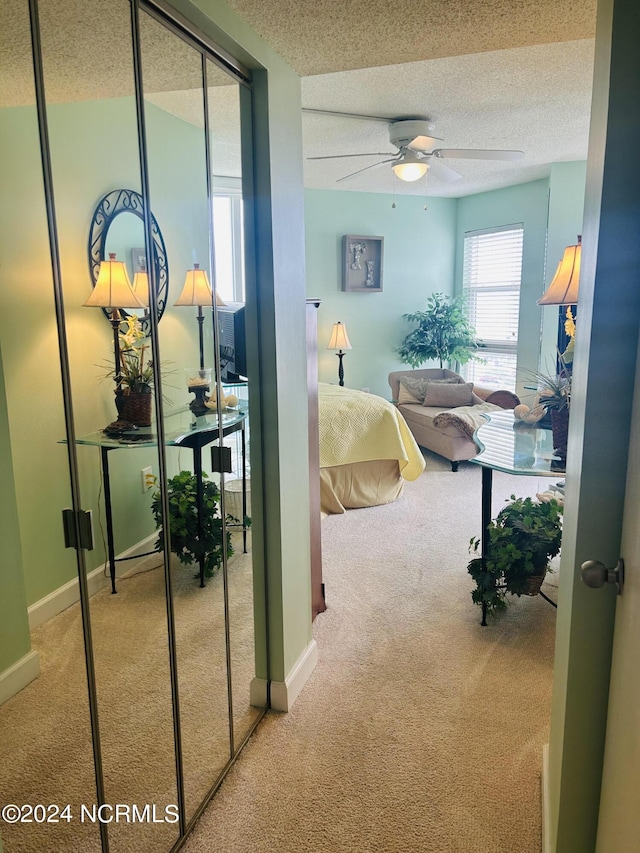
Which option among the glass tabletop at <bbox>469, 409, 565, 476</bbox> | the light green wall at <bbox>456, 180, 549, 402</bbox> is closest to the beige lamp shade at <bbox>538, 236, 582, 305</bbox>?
the glass tabletop at <bbox>469, 409, 565, 476</bbox>

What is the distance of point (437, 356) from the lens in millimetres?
6793

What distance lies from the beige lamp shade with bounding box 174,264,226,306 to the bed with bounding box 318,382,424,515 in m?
2.59

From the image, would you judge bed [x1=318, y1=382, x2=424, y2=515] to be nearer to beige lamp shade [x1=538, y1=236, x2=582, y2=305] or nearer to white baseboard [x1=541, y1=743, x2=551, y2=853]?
beige lamp shade [x1=538, y1=236, x2=582, y2=305]

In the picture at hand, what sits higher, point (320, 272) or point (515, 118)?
point (515, 118)

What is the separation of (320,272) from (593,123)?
17.3ft

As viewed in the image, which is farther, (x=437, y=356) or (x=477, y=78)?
(x=437, y=356)

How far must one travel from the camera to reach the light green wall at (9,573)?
1062mm

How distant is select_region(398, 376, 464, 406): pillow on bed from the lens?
6.11 meters

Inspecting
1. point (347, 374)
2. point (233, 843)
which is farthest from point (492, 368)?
point (233, 843)

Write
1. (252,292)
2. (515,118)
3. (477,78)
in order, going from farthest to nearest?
(515,118), (477,78), (252,292)

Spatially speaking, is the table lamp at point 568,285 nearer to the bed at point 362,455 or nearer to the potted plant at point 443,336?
the bed at point 362,455

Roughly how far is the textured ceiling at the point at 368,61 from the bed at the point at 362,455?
1.96 meters

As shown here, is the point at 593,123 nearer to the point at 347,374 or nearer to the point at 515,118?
the point at 515,118

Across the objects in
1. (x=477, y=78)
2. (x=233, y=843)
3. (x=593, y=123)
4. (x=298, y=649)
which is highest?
(x=477, y=78)
